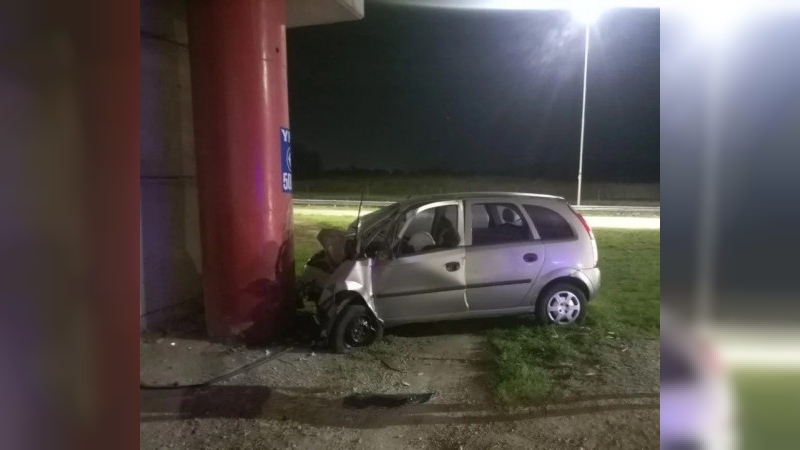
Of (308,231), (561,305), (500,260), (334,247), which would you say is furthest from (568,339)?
(308,231)

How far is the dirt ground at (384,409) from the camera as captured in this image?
3764mm

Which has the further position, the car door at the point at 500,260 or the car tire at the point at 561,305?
the car tire at the point at 561,305

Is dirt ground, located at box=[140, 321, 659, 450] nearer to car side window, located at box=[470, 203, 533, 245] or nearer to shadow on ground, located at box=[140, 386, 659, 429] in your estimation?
shadow on ground, located at box=[140, 386, 659, 429]

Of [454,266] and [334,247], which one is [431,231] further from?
[334,247]

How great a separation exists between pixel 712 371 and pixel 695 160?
0.81 meters

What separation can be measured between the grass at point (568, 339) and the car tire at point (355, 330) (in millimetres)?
1102

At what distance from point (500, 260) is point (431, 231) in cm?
74

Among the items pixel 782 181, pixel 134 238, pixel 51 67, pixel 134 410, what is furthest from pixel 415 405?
pixel 51 67

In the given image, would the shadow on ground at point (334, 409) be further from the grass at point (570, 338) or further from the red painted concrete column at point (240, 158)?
the red painted concrete column at point (240, 158)

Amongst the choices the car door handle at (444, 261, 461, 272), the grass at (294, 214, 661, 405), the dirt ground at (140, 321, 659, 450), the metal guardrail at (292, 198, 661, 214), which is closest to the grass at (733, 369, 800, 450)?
the grass at (294, 214, 661, 405)

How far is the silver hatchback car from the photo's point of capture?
17.9 feet

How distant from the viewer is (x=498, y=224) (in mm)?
5930

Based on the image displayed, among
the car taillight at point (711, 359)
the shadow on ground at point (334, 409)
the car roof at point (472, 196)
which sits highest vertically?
the car roof at point (472, 196)

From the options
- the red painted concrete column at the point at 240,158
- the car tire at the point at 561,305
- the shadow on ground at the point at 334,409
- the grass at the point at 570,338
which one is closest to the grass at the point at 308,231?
the grass at the point at 570,338
